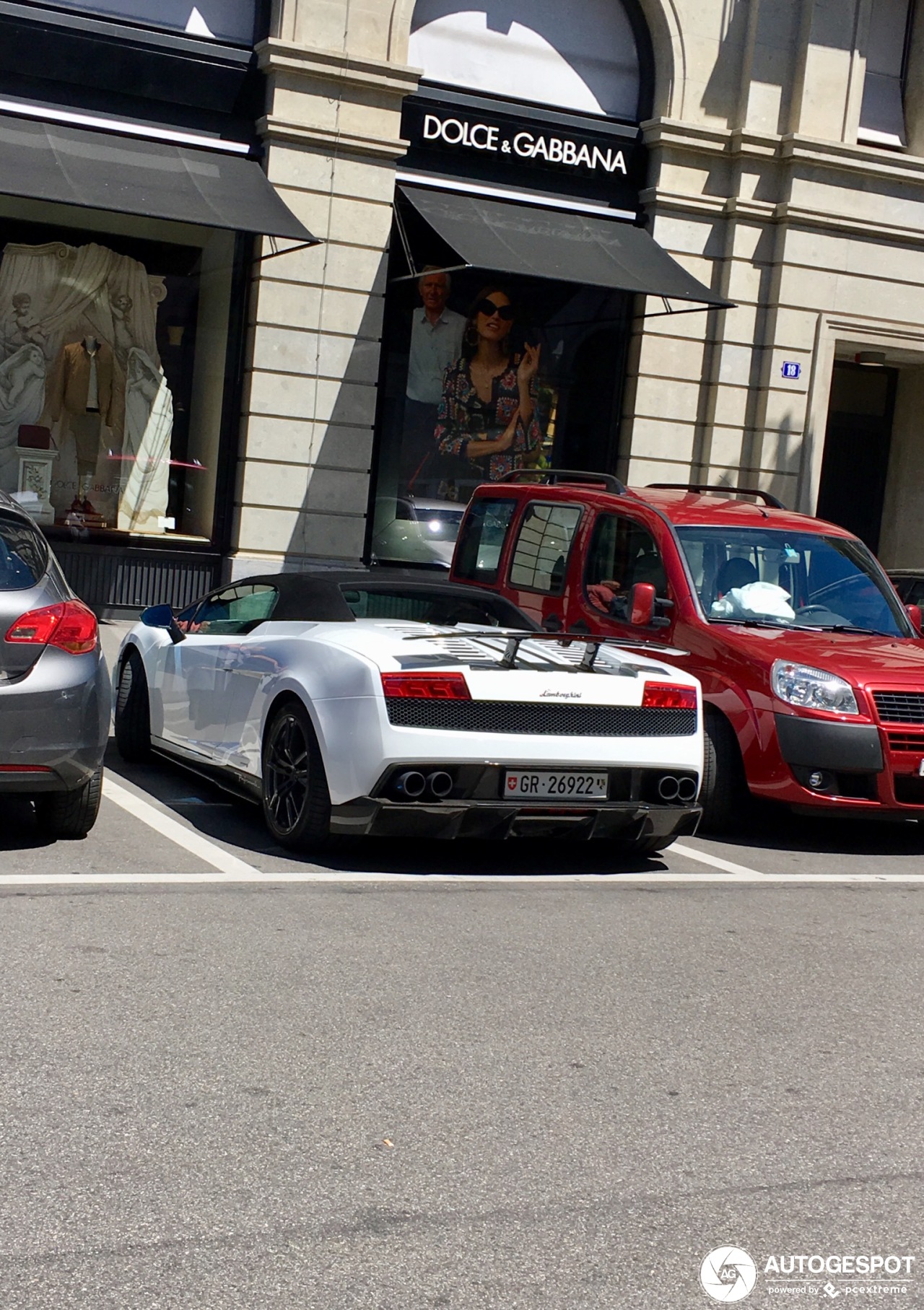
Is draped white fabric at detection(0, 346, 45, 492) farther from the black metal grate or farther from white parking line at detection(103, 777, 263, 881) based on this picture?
white parking line at detection(103, 777, 263, 881)

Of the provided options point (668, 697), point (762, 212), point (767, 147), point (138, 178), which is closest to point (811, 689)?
point (668, 697)

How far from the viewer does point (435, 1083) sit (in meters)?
4.14

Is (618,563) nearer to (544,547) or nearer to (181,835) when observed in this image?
(544,547)

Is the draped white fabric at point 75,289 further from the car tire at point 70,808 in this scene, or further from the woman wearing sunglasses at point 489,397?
the car tire at point 70,808

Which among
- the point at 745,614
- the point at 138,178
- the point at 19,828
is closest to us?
the point at 19,828

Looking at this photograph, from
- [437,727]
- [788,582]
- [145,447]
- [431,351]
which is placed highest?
[431,351]

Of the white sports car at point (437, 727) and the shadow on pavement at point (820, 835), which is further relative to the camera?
the shadow on pavement at point (820, 835)

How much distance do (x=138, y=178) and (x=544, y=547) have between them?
20.4 feet

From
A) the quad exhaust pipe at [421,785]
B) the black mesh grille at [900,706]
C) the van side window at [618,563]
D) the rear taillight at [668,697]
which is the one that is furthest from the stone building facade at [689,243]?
the quad exhaust pipe at [421,785]

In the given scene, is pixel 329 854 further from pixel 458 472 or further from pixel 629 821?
pixel 458 472

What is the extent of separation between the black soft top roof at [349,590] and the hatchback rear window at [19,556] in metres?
1.22

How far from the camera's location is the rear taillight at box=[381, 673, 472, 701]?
6.41 metres

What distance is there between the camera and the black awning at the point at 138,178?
43.3 feet

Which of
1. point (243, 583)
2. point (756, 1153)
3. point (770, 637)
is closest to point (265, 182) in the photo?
point (243, 583)
